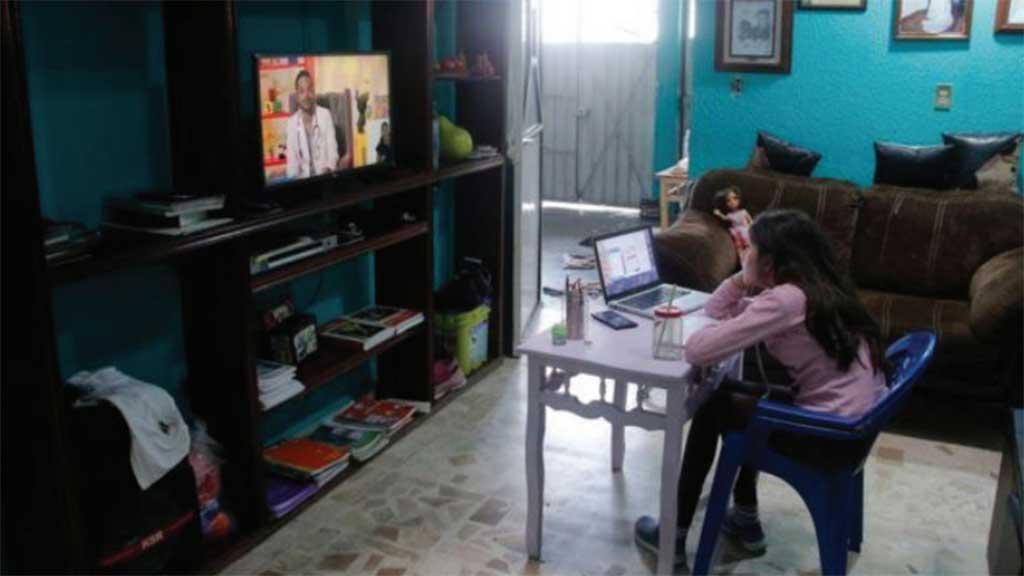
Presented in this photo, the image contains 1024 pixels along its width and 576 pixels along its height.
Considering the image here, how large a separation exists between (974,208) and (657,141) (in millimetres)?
3737

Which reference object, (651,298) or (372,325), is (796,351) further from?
(372,325)

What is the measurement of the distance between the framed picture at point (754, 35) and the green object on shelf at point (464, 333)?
1801 mm

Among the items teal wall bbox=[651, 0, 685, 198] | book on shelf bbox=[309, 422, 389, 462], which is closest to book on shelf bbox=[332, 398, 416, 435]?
book on shelf bbox=[309, 422, 389, 462]

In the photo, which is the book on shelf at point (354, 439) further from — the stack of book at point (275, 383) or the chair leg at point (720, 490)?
the chair leg at point (720, 490)

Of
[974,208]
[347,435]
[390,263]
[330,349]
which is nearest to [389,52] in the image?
[390,263]

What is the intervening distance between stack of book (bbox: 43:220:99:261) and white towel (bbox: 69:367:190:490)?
40 centimetres

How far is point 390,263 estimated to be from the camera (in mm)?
3820

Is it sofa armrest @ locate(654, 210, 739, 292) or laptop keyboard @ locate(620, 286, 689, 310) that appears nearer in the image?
laptop keyboard @ locate(620, 286, 689, 310)

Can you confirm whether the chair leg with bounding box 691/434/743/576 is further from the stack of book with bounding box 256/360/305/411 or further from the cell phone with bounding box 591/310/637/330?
the stack of book with bounding box 256/360/305/411

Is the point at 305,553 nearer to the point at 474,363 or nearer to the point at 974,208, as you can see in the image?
the point at 474,363

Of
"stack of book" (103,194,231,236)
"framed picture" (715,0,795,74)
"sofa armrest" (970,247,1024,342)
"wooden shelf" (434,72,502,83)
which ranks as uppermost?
"framed picture" (715,0,795,74)

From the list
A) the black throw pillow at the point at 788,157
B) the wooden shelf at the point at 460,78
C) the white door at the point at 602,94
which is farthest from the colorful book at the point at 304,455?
the white door at the point at 602,94

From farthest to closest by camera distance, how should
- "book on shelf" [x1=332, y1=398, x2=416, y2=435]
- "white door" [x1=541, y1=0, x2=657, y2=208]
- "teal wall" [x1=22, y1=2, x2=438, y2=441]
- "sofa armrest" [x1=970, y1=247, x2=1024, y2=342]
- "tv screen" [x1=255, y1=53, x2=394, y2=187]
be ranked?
"white door" [x1=541, y1=0, x2=657, y2=208], "book on shelf" [x1=332, y1=398, x2=416, y2=435], "sofa armrest" [x1=970, y1=247, x2=1024, y2=342], "tv screen" [x1=255, y1=53, x2=394, y2=187], "teal wall" [x1=22, y1=2, x2=438, y2=441]

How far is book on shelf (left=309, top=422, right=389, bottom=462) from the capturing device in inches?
135
